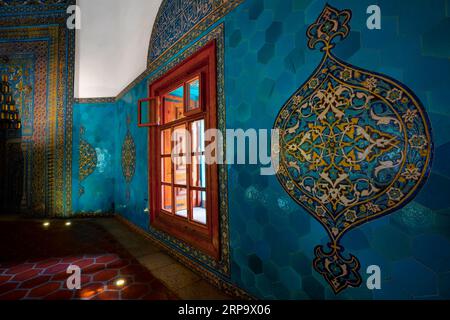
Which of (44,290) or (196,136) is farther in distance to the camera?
(196,136)

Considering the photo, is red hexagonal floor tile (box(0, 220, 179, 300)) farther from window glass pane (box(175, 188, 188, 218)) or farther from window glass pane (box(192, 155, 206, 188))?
window glass pane (box(192, 155, 206, 188))

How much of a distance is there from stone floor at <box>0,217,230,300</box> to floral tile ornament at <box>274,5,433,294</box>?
49.0 inches


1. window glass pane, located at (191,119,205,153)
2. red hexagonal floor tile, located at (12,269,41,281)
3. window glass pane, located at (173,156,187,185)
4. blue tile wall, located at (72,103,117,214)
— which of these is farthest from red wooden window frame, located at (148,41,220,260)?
blue tile wall, located at (72,103,117,214)

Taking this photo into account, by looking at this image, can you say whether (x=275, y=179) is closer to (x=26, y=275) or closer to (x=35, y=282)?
(x=35, y=282)

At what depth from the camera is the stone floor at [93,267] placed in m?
1.96

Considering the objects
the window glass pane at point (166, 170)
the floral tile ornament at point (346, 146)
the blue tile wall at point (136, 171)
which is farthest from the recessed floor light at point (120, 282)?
the floral tile ornament at point (346, 146)

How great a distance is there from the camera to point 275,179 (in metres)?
1.55

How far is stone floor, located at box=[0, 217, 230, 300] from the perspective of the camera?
77.1 inches

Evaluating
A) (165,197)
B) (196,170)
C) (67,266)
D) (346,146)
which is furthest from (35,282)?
(346,146)

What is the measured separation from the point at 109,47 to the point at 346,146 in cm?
535

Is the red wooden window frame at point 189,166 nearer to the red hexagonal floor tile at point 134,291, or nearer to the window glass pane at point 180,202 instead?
the window glass pane at point 180,202

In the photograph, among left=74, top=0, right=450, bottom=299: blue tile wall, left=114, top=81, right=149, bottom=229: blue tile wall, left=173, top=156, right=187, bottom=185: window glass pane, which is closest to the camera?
left=74, top=0, right=450, bottom=299: blue tile wall
